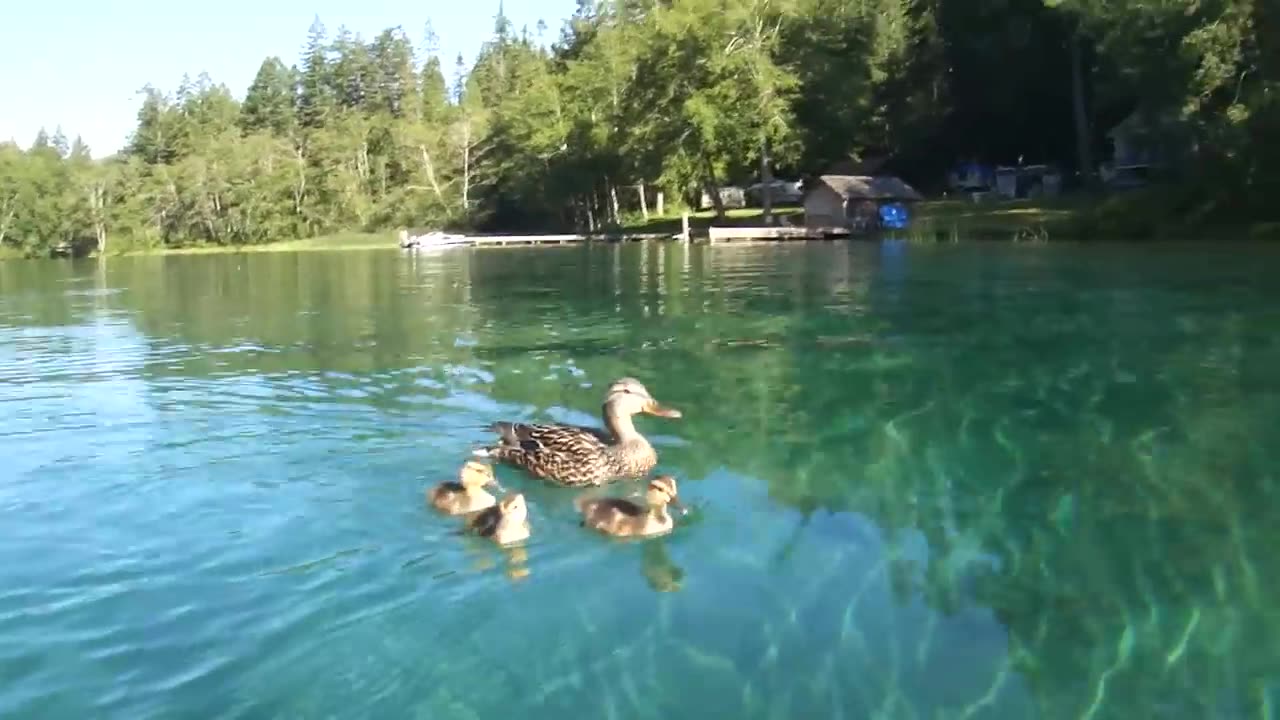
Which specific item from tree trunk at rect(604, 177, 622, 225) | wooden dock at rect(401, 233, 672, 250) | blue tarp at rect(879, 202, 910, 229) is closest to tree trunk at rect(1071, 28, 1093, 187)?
blue tarp at rect(879, 202, 910, 229)

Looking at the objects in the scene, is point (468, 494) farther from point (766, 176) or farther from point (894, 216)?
point (766, 176)

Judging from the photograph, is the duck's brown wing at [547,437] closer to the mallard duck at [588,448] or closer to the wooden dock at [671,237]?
the mallard duck at [588,448]

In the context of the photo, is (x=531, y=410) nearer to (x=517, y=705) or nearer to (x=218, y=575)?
(x=218, y=575)

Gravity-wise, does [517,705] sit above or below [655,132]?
below

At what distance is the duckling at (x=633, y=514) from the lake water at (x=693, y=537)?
16 cm

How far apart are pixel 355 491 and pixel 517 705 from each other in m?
5.13

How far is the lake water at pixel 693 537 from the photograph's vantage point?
7426mm

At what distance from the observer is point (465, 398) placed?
16750mm

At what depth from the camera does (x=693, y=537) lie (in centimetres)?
1024

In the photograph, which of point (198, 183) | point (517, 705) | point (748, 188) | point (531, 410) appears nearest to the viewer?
point (517, 705)

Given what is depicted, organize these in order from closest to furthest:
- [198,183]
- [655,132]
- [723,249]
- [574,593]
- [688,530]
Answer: [574,593] → [688,530] → [723,249] → [655,132] → [198,183]

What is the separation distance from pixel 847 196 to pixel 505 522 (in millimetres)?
62470

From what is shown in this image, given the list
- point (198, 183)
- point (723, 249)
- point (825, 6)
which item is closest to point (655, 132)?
point (825, 6)

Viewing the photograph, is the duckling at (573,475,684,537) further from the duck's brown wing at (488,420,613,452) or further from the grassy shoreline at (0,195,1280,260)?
the grassy shoreline at (0,195,1280,260)
